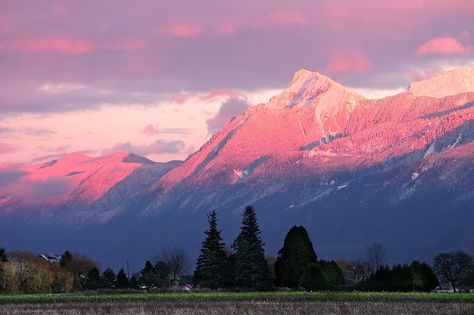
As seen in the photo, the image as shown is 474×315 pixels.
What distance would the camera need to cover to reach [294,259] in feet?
452

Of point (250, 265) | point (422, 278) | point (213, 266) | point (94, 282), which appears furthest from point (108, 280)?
point (422, 278)

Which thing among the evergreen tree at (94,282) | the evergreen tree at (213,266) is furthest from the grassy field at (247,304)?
the evergreen tree at (94,282)

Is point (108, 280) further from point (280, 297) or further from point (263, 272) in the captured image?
point (280, 297)

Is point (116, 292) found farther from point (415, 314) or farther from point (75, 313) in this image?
point (415, 314)

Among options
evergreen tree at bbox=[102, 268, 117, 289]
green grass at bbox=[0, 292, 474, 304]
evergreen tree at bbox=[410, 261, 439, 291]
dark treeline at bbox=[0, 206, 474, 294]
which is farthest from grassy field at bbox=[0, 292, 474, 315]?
evergreen tree at bbox=[102, 268, 117, 289]

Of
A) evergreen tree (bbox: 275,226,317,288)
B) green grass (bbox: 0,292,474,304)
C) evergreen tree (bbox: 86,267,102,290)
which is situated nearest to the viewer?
green grass (bbox: 0,292,474,304)

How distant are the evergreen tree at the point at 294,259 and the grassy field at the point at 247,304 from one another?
2080 cm

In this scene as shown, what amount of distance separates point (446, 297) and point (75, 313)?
129ft

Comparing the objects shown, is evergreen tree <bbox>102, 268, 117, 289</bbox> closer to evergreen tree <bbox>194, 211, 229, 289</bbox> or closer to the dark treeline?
the dark treeline

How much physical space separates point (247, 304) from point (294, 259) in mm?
38417

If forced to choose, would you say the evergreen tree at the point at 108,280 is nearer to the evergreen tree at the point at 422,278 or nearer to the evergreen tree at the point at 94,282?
the evergreen tree at the point at 94,282

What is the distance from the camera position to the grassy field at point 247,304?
9131 centimetres

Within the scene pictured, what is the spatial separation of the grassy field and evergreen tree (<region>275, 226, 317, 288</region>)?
20.8 meters

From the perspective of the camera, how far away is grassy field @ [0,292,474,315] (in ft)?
300
